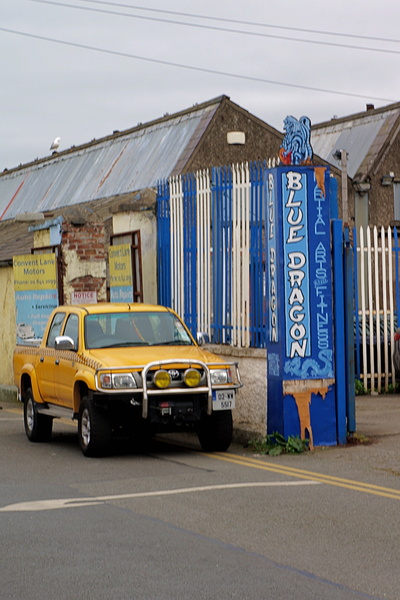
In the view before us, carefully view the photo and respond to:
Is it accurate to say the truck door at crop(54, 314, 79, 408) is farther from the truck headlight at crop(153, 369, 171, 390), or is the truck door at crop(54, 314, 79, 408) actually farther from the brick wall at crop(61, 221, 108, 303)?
the brick wall at crop(61, 221, 108, 303)

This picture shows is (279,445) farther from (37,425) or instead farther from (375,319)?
(375,319)

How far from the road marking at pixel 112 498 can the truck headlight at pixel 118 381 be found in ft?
6.73

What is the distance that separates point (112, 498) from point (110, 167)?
2280cm

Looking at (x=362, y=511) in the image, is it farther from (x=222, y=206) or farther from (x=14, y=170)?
(x=14, y=170)

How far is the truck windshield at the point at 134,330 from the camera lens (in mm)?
12469

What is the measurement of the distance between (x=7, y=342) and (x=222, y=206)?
923 centimetres

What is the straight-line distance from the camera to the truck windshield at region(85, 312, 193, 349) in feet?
40.9

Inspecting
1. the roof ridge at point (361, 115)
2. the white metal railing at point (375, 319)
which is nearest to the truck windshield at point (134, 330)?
the white metal railing at point (375, 319)

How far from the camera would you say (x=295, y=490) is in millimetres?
9367

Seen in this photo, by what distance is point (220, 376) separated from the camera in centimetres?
1172

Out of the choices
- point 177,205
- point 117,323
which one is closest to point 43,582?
point 117,323

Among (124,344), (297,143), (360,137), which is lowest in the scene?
(124,344)

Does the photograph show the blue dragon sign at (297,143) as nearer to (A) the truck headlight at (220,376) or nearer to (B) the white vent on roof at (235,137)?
(A) the truck headlight at (220,376)

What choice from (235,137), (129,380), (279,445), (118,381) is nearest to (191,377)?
(129,380)
